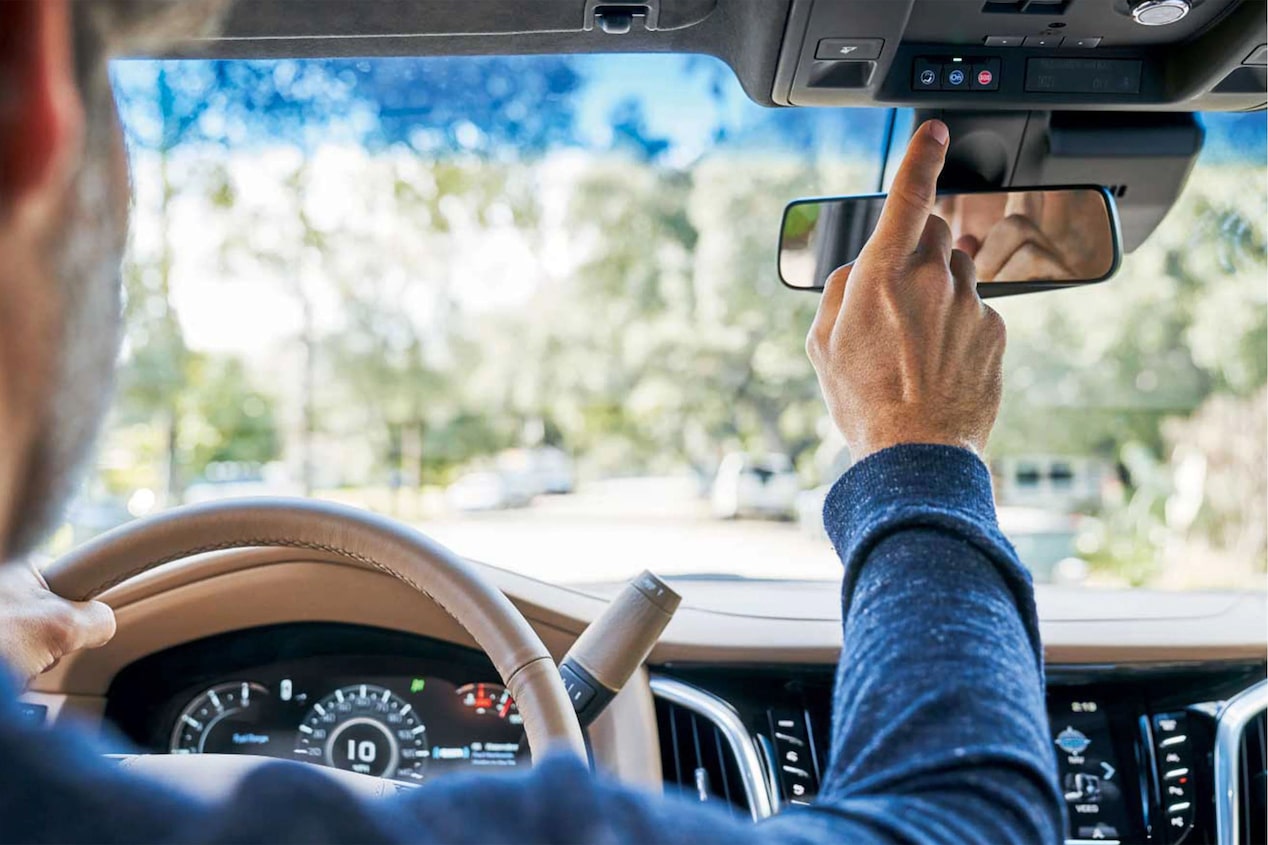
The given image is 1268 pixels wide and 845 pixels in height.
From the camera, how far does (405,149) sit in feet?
15.9

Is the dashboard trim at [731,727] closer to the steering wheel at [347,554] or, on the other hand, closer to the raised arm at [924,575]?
the steering wheel at [347,554]

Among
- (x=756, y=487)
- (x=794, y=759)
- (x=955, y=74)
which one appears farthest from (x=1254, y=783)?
(x=756, y=487)

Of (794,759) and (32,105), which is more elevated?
(32,105)

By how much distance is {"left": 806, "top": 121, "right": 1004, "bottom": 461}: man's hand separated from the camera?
111 cm

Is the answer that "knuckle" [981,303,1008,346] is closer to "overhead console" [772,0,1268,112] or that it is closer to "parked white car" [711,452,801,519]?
"overhead console" [772,0,1268,112]

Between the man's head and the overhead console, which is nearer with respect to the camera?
the man's head

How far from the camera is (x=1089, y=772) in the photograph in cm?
228

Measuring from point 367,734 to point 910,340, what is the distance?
5.15 feet

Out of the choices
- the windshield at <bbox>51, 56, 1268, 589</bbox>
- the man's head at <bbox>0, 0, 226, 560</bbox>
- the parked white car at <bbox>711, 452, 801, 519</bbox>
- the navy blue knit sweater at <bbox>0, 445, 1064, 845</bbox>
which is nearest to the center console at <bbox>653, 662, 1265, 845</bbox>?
the windshield at <bbox>51, 56, 1268, 589</bbox>

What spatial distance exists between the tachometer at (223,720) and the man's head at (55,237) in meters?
1.60

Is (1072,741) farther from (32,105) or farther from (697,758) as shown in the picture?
(32,105)

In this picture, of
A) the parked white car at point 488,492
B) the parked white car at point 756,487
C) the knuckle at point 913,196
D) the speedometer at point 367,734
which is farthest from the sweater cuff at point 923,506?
the parked white car at point 488,492

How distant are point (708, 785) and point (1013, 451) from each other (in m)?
7.76

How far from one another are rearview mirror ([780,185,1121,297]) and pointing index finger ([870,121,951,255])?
0.56m
